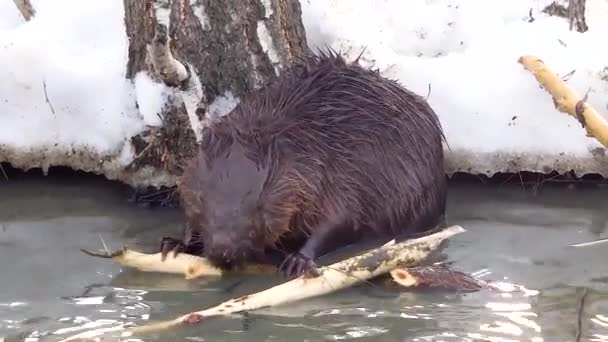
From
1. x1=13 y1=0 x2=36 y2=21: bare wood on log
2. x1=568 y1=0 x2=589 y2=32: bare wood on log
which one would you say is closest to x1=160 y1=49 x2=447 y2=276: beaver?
x1=568 y1=0 x2=589 y2=32: bare wood on log

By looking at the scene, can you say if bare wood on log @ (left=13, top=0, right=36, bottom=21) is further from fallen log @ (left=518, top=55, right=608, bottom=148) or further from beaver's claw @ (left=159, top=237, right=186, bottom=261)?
fallen log @ (left=518, top=55, right=608, bottom=148)

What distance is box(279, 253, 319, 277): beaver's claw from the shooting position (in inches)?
120

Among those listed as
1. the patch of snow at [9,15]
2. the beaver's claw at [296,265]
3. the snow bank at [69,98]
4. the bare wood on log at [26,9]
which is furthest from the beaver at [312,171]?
the patch of snow at [9,15]

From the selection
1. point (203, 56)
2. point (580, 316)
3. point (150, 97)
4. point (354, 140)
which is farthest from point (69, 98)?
point (580, 316)

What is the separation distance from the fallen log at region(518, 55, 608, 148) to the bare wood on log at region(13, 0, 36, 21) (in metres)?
1.91

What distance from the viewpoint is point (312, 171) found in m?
3.24

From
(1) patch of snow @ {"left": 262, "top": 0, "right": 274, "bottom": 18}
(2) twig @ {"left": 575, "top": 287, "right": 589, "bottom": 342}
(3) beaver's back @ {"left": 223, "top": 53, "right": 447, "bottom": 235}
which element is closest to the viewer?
(2) twig @ {"left": 575, "top": 287, "right": 589, "bottom": 342}

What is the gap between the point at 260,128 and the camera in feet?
10.7

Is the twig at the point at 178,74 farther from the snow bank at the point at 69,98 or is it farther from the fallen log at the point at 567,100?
the fallen log at the point at 567,100

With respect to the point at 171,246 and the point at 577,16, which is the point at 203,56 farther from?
the point at 577,16

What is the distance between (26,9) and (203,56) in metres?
0.91

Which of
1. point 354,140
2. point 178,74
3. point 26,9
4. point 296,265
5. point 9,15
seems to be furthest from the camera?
point 9,15

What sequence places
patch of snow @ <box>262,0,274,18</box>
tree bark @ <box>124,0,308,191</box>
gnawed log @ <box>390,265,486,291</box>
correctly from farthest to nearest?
patch of snow @ <box>262,0,274,18</box>
tree bark @ <box>124,0,308,191</box>
gnawed log @ <box>390,265,486,291</box>

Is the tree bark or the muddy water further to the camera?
the tree bark
